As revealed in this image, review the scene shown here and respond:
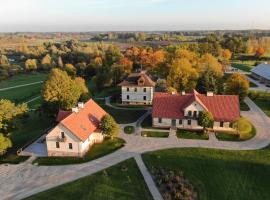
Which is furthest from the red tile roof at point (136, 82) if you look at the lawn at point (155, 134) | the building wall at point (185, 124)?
the lawn at point (155, 134)

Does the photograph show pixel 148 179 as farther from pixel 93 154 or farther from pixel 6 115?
pixel 6 115

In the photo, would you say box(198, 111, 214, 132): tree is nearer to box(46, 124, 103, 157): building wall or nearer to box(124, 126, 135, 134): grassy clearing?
box(124, 126, 135, 134): grassy clearing

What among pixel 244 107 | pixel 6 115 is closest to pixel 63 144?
pixel 6 115

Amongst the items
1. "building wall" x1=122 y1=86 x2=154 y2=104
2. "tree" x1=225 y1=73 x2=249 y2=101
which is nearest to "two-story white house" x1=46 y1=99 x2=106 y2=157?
"building wall" x1=122 y1=86 x2=154 y2=104

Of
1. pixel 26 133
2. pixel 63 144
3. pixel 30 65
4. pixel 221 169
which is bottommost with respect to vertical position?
pixel 26 133

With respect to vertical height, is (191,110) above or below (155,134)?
above

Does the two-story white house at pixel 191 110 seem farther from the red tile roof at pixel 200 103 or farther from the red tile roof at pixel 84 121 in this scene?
the red tile roof at pixel 84 121

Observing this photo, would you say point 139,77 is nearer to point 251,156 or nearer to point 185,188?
point 251,156

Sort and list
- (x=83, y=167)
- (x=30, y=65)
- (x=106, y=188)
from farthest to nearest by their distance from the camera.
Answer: (x=30, y=65) < (x=83, y=167) < (x=106, y=188)
